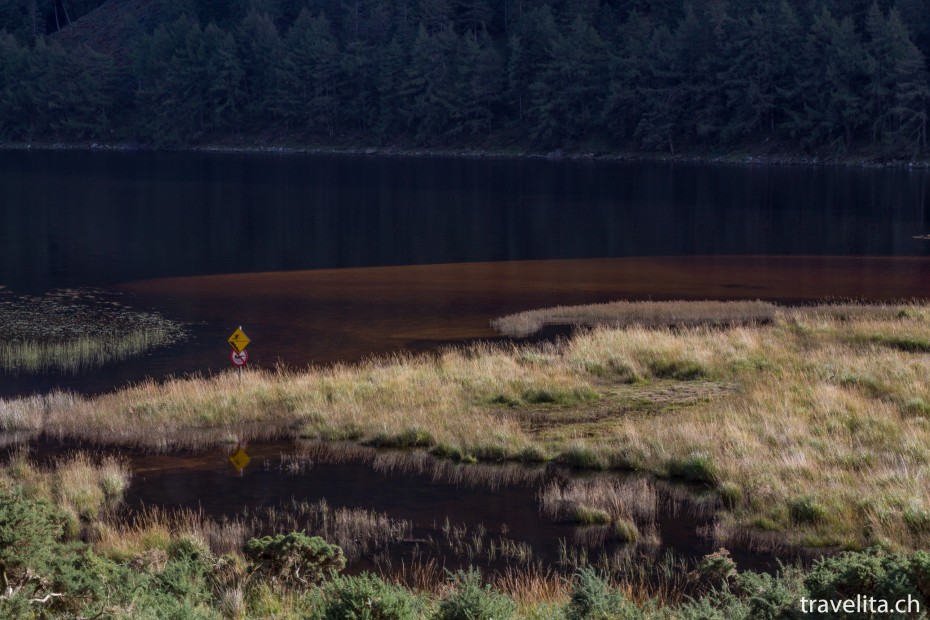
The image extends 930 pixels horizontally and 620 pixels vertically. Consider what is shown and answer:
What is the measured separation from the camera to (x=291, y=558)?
13.2 meters

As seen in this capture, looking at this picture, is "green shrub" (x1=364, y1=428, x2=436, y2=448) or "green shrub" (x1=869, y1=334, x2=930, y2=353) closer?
"green shrub" (x1=364, y1=428, x2=436, y2=448)

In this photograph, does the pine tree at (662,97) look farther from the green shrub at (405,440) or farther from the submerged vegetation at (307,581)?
the submerged vegetation at (307,581)

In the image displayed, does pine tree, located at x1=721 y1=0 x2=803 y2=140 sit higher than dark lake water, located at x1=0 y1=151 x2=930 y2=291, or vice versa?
pine tree, located at x1=721 y1=0 x2=803 y2=140

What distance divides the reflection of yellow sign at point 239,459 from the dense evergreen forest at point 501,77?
308 feet

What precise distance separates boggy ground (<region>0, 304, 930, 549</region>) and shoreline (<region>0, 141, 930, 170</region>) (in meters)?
83.9

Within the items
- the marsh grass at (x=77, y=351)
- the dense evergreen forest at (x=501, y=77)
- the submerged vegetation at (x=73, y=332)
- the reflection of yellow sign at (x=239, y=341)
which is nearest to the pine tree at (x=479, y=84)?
the dense evergreen forest at (x=501, y=77)

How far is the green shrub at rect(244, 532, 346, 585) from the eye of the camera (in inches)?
515

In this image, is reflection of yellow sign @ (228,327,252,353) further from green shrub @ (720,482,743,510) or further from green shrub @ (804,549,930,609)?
green shrub @ (804,549,930,609)

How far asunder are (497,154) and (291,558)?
403ft

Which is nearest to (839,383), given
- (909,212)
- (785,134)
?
(909,212)

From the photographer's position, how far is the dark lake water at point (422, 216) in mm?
54812

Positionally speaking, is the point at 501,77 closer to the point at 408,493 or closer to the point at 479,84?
the point at 479,84

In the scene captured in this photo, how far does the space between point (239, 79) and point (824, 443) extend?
148m

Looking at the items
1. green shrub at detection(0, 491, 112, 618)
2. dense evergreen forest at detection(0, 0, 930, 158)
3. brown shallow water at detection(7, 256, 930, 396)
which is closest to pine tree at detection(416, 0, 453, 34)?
dense evergreen forest at detection(0, 0, 930, 158)
